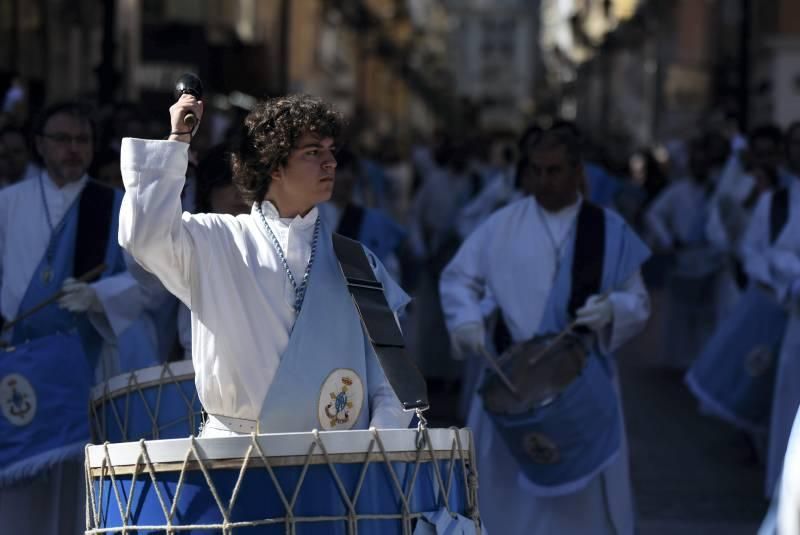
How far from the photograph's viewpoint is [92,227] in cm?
820

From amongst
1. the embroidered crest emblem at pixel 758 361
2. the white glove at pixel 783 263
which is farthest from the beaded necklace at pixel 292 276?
the embroidered crest emblem at pixel 758 361

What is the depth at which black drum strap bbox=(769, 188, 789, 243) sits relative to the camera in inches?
431

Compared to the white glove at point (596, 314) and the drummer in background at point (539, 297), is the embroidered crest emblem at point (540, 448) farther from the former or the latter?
the white glove at point (596, 314)

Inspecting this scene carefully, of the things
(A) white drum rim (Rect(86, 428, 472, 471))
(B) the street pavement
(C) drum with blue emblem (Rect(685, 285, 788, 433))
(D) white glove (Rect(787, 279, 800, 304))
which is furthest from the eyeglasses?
(C) drum with blue emblem (Rect(685, 285, 788, 433))

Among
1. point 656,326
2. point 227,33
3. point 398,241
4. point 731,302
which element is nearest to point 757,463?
point 398,241

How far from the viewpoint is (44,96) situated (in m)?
20.0

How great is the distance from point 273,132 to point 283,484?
3.65 ft

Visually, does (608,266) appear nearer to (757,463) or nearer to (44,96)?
(757,463)

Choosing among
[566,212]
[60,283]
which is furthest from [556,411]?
[60,283]

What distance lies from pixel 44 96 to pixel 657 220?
20.6ft

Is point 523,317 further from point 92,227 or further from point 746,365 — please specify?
point 746,365

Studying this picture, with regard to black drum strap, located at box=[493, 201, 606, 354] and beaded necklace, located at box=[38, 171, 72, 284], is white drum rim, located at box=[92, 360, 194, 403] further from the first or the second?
black drum strap, located at box=[493, 201, 606, 354]

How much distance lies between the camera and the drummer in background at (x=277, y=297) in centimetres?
540

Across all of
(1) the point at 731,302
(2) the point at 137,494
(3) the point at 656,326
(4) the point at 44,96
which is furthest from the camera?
(3) the point at 656,326
